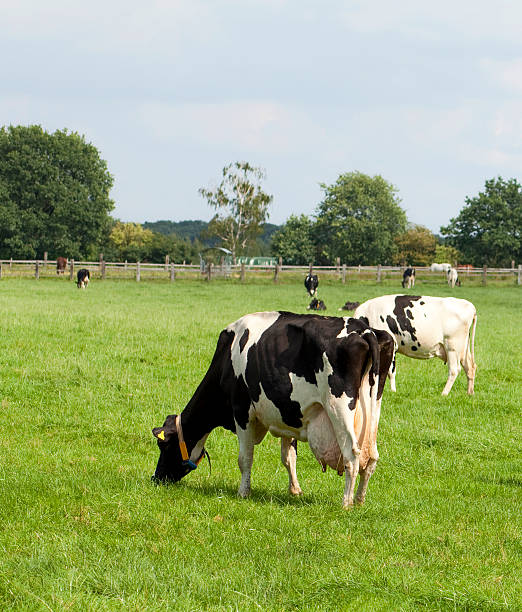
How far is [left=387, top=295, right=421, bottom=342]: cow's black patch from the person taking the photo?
39.2 feet

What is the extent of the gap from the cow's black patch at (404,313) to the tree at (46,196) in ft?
211

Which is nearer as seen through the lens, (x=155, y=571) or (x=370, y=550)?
(x=155, y=571)

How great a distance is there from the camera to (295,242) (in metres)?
92.6

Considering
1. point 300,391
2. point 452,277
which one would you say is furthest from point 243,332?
point 452,277

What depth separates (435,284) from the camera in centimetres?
5247

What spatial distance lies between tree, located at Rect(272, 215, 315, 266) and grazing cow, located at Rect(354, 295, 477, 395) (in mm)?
77810

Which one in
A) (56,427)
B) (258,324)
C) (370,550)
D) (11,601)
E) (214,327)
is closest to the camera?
(11,601)

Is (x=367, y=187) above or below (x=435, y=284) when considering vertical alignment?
above

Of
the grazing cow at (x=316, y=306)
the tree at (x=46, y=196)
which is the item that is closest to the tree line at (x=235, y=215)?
the tree at (x=46, y=196)

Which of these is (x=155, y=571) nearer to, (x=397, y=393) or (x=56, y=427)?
(x=56, y=427)

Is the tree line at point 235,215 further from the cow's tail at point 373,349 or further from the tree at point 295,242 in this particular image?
the cow's tail at point 373,349

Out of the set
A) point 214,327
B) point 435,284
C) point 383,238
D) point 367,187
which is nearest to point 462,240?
point 383,238

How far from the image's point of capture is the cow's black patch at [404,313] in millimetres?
11945

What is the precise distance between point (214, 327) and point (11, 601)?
44.7 feet
